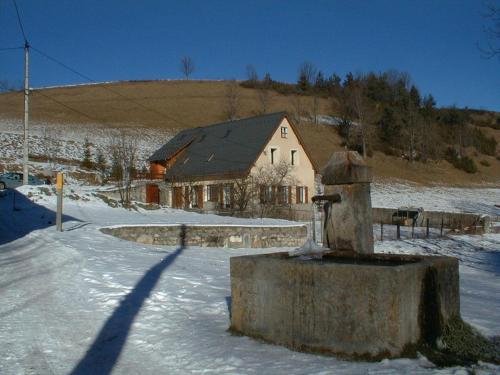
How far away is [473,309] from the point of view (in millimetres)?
7883

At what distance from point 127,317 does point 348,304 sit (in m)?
3.08

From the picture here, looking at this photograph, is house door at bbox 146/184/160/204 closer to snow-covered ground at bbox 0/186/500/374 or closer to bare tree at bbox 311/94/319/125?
snow-covered ground at bbox 0/186/500/374

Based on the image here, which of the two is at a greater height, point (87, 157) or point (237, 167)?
point (87, 157)

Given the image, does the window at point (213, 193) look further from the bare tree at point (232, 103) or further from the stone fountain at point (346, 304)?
the bare tree at point (232, 103)

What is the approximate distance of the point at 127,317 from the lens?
22.4 ft

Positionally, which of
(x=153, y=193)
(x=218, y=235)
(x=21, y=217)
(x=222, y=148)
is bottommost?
(x=218, y=235)

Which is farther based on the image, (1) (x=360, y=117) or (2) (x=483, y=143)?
(2) (x=483, y=143)

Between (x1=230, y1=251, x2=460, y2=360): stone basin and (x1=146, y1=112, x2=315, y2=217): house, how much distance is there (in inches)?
1028

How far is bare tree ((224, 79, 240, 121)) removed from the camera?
80125mm

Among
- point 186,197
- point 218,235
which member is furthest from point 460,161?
point 218,235

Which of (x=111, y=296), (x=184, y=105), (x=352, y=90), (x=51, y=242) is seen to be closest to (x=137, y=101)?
(x=184, y=105)

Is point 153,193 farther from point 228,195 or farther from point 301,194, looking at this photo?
point 301,194

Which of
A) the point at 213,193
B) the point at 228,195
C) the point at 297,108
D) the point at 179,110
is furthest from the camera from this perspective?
the point at 297,108

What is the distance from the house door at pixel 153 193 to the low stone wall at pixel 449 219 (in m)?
16.0
